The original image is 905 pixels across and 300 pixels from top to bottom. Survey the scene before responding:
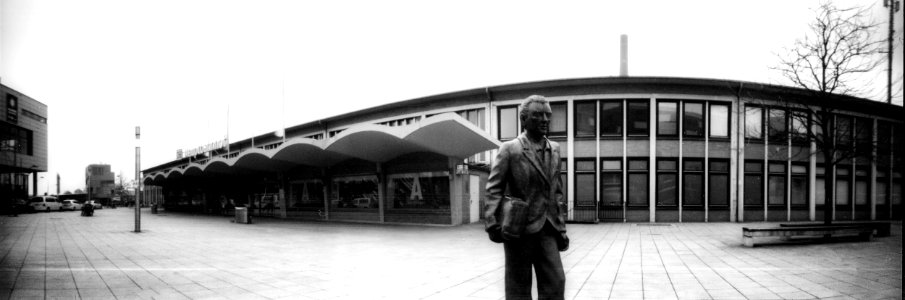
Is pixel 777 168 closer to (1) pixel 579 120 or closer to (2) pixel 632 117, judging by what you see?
(2) pixel 632 117

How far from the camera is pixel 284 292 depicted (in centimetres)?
626

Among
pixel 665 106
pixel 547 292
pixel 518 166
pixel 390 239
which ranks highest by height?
pixel 665 106

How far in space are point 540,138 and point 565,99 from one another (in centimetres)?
1868

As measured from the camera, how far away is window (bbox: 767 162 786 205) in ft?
72.4

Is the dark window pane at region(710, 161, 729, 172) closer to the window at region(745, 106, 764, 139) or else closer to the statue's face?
the window at region(745, 106, 764, 139)

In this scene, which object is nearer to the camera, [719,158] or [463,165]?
[463,165]

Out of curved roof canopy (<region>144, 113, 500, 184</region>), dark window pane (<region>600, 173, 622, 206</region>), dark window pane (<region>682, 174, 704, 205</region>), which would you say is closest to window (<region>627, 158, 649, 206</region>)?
dark window pane (<region>600, 173, 622, 206</region>)

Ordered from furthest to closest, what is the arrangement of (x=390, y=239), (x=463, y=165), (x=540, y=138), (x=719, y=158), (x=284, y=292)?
(x=719, y=158) → (x=463, y=165) → (x=390, y=239) → (x=284, y=292) → (x=540, y=138)

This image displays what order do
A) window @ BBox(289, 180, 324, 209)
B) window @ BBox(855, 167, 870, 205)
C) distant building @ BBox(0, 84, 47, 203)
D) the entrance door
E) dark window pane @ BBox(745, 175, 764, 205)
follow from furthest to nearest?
window @ BBox(289, 180, 324, 209) < window @ BBox(855, 167, 870, 205) < dark window pane @ BBox(745, 175, 764, 205) < the entrance door < distant building @ BBox(0, 84, 47, 203)

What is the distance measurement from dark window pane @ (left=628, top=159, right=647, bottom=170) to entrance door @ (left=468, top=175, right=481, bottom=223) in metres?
6.50

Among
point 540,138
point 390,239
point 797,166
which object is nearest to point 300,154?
point 390,239

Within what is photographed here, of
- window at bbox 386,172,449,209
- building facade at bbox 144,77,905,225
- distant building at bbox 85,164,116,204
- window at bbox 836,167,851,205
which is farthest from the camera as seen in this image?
distant building at bbox 85,164,116,204

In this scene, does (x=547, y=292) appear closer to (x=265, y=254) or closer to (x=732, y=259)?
(x=732, y=259)

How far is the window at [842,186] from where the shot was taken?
23828mm
